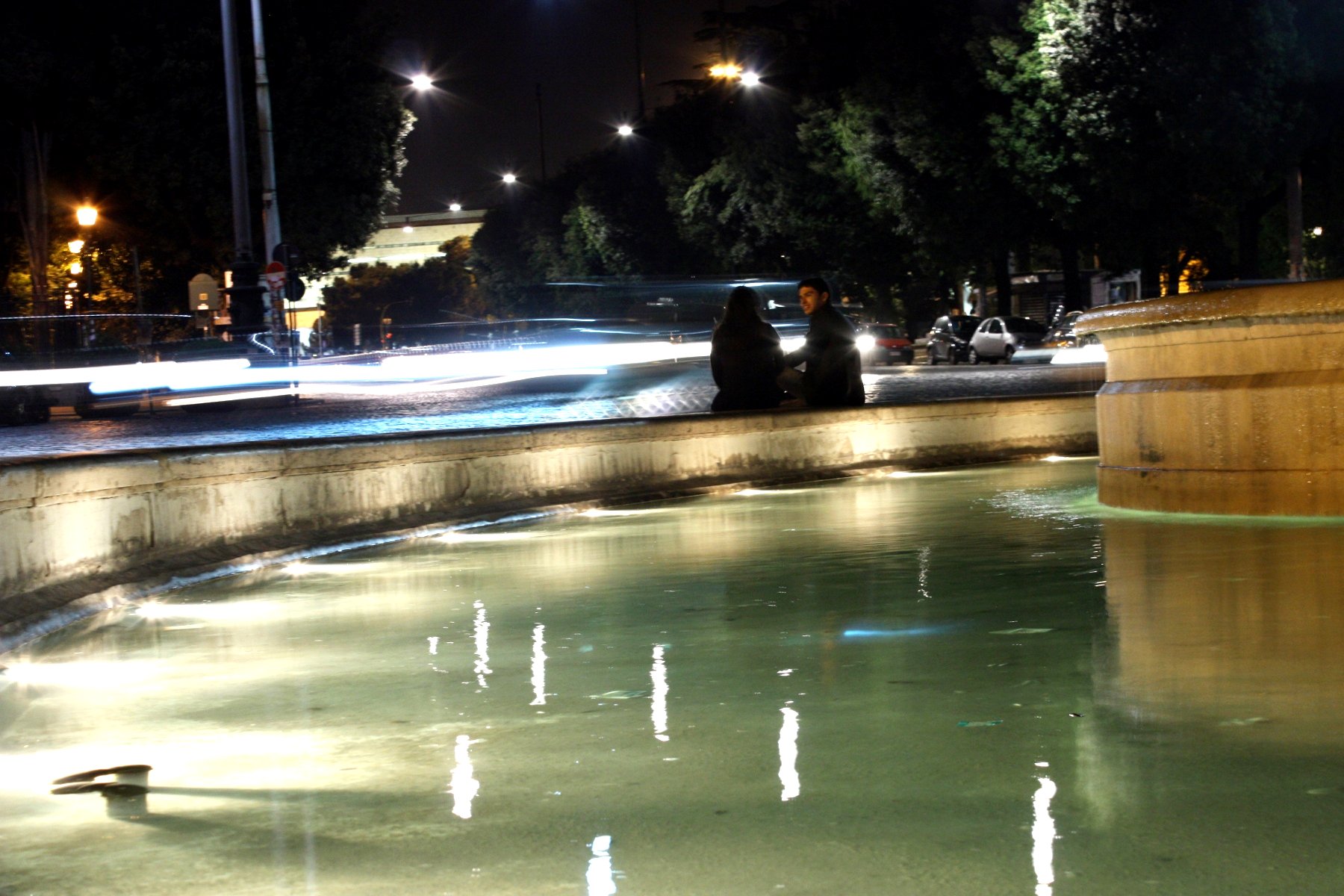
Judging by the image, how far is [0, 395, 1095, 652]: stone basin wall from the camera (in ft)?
27.5

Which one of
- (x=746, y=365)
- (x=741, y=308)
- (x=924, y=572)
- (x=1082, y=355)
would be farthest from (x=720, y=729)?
(x=1082, y=355)

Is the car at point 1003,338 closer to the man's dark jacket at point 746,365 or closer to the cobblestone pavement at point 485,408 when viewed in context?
the cobblestone pavement at point 485,408

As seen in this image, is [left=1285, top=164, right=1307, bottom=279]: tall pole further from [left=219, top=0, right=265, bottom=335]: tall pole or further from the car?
[left=219, top=0, right=265, bottom=335]: tall pole

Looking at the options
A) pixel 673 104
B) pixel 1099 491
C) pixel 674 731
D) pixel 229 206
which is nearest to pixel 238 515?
pixel 1099 491

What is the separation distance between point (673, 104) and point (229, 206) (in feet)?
124

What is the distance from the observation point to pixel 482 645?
22.6 ft

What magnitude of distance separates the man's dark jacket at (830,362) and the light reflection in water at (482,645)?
767 centimetres

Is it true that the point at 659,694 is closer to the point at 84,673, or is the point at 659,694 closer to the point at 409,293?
Answer: the point at 84,673

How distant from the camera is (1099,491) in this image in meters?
11.4

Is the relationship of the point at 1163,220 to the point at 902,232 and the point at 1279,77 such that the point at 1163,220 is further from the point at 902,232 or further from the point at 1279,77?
the point at 902,232

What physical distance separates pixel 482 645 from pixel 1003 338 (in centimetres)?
4535

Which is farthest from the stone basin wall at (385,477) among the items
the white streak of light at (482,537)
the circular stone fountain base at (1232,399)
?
the circular stone fountain base at (1232,399)

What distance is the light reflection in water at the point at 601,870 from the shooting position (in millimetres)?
3666

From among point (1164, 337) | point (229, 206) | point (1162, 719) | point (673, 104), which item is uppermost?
point (673, 104)
